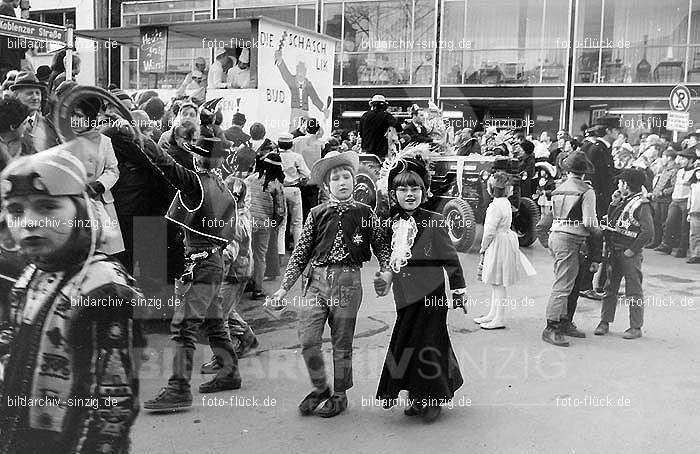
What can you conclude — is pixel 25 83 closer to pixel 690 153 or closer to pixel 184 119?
pixel 184 119

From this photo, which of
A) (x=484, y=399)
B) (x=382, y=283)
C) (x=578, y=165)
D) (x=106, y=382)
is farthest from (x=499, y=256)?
(x=106, y=382)

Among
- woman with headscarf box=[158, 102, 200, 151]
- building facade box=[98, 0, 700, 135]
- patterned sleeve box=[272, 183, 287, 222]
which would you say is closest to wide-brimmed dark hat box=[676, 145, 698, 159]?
building facade box=[98, 0, 700, 135]

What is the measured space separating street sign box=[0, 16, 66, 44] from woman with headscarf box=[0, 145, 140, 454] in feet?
25.1

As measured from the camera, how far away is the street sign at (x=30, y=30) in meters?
9.11

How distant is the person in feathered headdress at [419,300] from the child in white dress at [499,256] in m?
2.27

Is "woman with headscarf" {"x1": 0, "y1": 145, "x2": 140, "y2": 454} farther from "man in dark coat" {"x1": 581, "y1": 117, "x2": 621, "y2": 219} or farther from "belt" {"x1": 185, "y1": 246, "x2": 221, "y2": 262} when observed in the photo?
"man in dark coat" {"x1": 581, "y1": 117, "x2": 621, "y2": 219}

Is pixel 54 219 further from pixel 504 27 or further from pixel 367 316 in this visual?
pixel 504 27

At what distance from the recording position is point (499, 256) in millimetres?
6965

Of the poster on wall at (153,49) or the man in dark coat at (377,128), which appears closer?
the man in dark coat at (377,128)

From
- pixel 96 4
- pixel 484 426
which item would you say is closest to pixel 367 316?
pixel 484 426

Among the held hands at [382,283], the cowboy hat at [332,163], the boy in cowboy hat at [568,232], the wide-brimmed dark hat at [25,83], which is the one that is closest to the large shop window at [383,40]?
the boy in cowboy hat at [568,232]

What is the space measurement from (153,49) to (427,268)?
344 inches

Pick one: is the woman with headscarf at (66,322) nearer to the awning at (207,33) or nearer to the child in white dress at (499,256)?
the child in white dress at (499,256)

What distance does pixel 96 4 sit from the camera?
69.3ft
